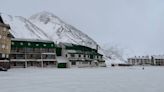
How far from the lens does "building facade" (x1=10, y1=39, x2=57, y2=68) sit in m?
77.4

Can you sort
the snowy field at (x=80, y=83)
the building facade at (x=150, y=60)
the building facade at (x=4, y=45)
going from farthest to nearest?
the building facade at (x=150, y=60)
the building facade at (x=4, y=45)
the snowy field at (x=80, y=83)

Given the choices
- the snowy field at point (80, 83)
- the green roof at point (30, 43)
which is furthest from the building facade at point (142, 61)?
the snowy field at point (80, 83)

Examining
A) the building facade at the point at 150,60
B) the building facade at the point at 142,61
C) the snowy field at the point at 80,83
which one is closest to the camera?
the snowy field at the point at 80,83

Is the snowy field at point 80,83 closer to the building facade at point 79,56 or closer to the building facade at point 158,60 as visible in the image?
the building facade at point 79,56

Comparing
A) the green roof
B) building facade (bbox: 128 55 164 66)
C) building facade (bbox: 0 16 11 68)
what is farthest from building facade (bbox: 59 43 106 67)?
building facade (bbox: 128 55 164 66)

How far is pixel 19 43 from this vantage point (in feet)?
257

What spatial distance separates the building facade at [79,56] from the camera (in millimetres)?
88062

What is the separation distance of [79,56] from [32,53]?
637 inches

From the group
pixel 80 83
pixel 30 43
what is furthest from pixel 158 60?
pixel 80 83

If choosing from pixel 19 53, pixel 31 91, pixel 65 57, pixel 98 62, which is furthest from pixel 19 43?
pixel 31 91

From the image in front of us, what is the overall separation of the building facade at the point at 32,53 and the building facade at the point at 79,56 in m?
5.91

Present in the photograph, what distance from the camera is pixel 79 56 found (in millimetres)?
90062

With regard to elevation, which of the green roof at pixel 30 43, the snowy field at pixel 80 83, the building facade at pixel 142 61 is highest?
the green roof at pixel 30 43

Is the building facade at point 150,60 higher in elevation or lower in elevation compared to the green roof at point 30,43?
lower
